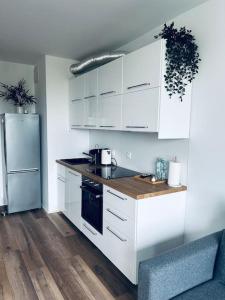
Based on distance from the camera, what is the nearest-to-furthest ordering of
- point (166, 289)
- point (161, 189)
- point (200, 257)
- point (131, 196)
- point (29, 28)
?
1. point (166, 289)
2. point (200, 257)
3. point (131, 196)
4. point (161, 189)
5. point (29, 28)

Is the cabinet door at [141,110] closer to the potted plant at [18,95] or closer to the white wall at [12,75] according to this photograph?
the potted plant at [18,95]

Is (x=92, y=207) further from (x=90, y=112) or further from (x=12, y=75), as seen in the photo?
(x=12, y=75)

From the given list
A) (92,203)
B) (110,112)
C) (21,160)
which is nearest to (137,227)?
(92,203)

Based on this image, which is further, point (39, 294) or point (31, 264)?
point (31, 264)

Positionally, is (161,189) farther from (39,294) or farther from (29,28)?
(29,28)

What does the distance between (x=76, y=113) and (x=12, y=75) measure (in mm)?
1445

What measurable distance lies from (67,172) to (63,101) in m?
1.18

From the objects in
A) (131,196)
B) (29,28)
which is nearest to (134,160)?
(131,196)

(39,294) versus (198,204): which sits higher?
(198,204)

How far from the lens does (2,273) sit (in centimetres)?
227

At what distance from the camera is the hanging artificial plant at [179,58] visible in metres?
1.94

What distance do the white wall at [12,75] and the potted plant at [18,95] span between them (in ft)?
0.24

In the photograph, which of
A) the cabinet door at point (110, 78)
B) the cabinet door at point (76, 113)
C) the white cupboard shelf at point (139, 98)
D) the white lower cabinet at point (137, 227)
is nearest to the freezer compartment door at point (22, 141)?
the cabinet door at point (76, 113)

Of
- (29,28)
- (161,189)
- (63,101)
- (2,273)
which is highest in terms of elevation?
(29,28)
